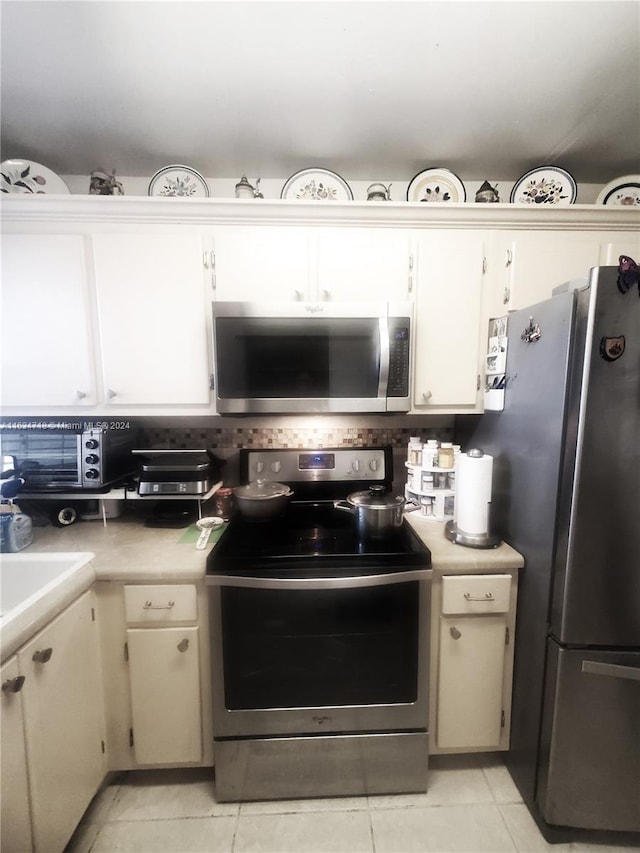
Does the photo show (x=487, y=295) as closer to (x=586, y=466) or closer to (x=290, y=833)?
(x=586, y=466)

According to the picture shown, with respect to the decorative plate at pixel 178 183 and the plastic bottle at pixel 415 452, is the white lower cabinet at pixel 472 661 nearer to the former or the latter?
the plastic bottle at pixel 415 452

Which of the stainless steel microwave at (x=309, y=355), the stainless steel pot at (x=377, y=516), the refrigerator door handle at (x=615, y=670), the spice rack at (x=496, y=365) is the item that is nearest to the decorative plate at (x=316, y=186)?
the stainless steel microwave at (x=309, y=355)

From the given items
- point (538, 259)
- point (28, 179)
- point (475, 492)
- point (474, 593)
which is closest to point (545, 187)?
point (538, 259)

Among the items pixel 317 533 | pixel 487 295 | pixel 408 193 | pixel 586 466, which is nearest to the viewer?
pixel 586 466

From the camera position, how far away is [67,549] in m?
1.33

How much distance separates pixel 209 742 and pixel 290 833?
0.39 m

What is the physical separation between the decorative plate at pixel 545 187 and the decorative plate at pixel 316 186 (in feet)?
2.71

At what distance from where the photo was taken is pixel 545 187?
1629 millimetres

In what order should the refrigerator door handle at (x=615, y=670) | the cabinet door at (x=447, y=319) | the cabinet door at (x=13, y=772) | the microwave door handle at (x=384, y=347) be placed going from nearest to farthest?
the cabinet door at (x=13, y=772), the refrigerator door handle at (x=615, y=670), the microwave door handle at (x=384, y=347), the cabinet door at (x=447, y=319)

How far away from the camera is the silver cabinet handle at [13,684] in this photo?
0.81 metres

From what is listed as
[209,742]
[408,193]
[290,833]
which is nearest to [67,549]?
[209,742]

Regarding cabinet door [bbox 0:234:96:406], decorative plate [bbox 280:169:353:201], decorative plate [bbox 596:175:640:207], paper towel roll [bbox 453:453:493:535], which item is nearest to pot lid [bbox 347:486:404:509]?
paper towel roll [bbox 453:453:493:535]

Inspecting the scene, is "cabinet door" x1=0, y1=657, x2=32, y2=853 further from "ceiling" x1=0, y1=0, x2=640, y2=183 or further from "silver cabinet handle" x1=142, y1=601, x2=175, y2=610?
"ceiling" x1=0, y1=0, x2=640, y2=183

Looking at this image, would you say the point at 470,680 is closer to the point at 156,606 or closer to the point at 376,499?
the point at 376,499
